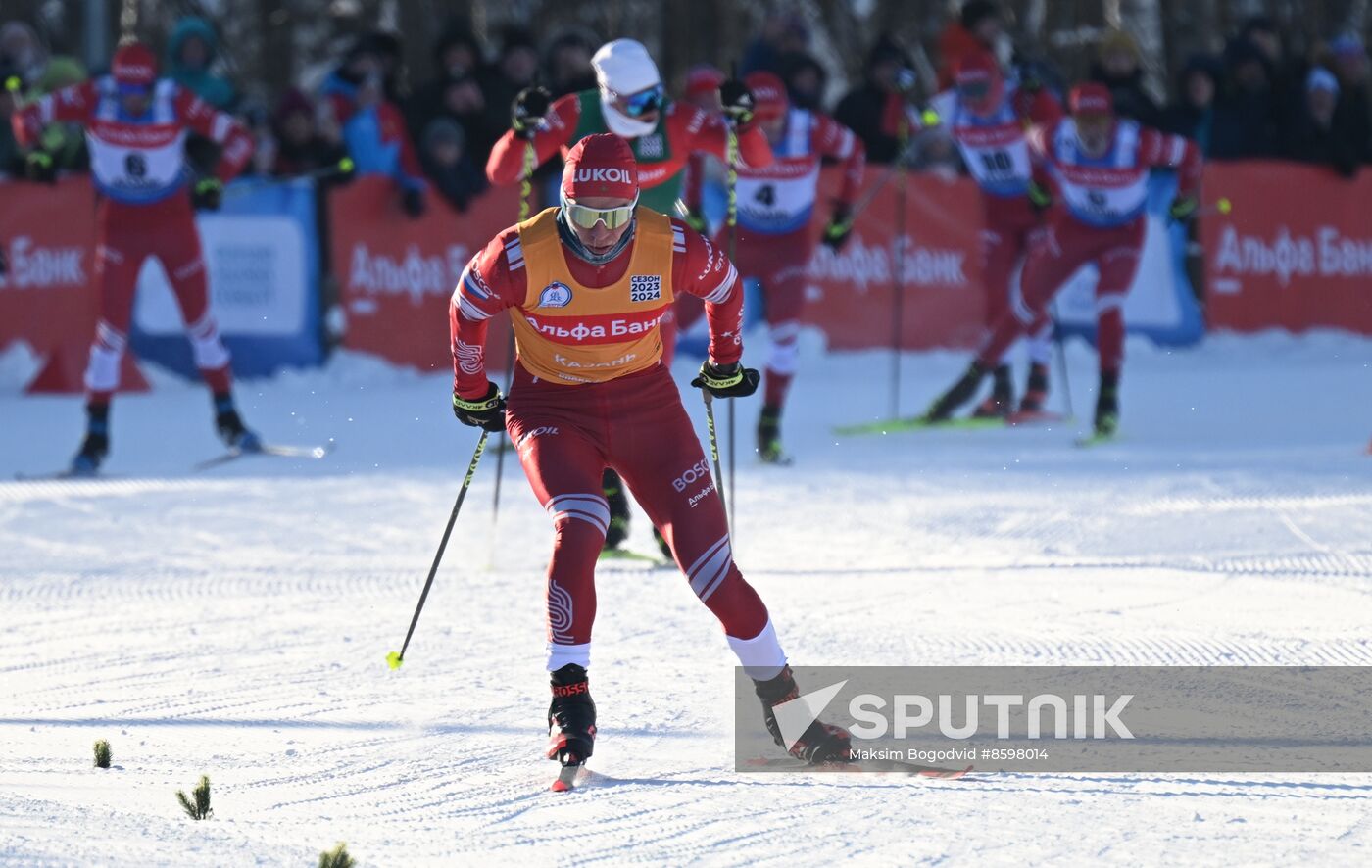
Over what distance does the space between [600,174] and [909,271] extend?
10.3 m

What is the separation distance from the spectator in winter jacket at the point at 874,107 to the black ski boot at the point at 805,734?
9.65 m

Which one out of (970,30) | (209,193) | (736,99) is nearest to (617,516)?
(736,99)

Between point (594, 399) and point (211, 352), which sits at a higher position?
point (594, 399)

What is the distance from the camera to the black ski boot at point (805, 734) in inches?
203

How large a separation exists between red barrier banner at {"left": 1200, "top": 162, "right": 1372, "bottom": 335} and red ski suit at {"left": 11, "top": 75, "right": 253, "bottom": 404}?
833 centimetres

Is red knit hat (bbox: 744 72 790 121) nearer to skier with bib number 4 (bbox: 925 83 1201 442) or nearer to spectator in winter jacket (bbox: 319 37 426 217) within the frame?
skier with bib number 4 (bbox: 925 83 1201 442)

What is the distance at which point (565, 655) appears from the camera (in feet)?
16.9

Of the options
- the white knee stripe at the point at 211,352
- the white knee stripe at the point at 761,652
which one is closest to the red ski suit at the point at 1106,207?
the white knee stripe at the point at 211,352

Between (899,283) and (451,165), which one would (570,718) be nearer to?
(899,283)

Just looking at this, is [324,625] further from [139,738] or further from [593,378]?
[593,378]

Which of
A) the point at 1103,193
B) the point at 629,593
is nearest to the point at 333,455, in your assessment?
the point at 629,593

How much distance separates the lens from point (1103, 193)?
11852 mm

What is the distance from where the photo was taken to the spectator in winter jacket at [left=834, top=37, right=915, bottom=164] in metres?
14.5

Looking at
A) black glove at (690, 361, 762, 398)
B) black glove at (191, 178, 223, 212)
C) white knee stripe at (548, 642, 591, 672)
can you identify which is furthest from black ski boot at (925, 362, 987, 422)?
white knee stripe at (548, 642, 591, 672)
